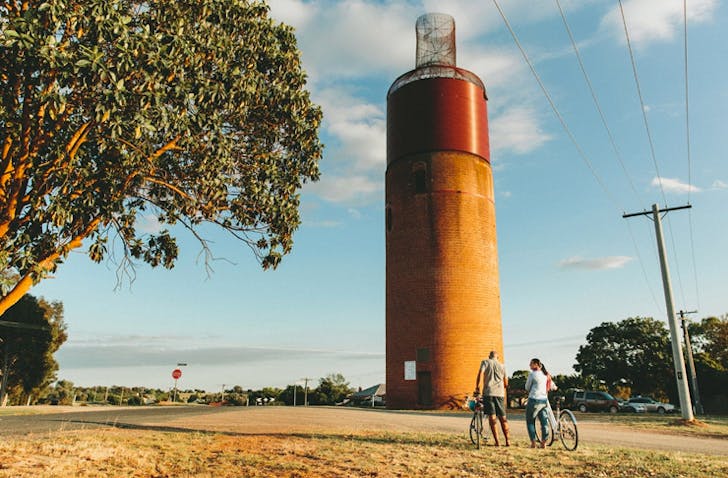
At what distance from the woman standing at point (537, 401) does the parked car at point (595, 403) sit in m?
25.9

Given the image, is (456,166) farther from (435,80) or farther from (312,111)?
(312,111)

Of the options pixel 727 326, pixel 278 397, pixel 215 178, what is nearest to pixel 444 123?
pixel 215 178

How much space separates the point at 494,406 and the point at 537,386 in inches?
36.8

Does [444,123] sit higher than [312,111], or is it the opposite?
[444,123]

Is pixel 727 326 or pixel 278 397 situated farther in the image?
pixel 278 397

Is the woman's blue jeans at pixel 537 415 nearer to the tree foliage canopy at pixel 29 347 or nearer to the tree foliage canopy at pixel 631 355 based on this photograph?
the tree foliage canopy at pixel 29 347

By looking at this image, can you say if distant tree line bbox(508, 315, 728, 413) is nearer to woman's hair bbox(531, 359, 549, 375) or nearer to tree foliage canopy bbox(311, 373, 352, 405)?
tree foliage canopy bbox(311, 373, 352, 405)

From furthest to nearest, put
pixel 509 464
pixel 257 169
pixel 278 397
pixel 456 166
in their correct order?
pixel 278 397 → pixel 456 166 → pixel 257 169 → pixel 509 464

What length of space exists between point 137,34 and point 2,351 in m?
38.4

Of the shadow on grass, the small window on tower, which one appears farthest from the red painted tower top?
the shadow on grass

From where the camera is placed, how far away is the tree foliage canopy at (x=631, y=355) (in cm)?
4606

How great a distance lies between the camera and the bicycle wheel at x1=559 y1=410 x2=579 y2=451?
9.63 meters

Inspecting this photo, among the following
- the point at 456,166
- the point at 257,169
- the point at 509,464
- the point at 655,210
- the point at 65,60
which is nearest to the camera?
the point at 65,60

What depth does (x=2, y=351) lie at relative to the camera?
124 ft
